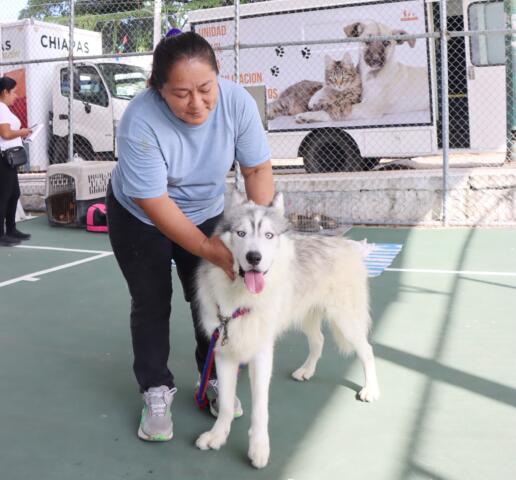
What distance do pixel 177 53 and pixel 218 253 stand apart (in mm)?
836

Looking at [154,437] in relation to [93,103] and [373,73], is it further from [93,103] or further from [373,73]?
[93,103]

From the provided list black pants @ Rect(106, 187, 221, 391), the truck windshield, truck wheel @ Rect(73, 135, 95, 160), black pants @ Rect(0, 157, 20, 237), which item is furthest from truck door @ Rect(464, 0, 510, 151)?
black pants @ Rect(106, 187, 221, 391)

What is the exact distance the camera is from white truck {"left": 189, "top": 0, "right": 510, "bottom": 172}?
33.8ft

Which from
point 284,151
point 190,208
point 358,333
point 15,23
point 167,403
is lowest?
point 167,403

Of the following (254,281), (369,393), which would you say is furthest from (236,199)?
(369,393)

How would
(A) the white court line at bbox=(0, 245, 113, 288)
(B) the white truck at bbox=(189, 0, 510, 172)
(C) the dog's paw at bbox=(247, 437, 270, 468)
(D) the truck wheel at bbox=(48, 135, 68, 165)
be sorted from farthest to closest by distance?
1. (D) the truck wheel at bbox=(48, 135, 68, 165)
2. (B) the white truck at bbox=(189, 0, 510, 172)
3. (A) the white court line at bbox=(0, 245, 113, 288)
4. (C) the dog's paw at bbox=(247, 437, 270, 468)

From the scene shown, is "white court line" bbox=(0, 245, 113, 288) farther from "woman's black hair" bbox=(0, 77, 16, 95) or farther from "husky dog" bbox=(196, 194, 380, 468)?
"husky dog" bbox=(196, 194, 380, 468)

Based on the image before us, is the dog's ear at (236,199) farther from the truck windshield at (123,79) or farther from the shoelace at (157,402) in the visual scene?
the truck windshield at (123,79)

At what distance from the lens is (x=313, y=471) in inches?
109

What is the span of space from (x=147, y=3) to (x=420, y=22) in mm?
18984

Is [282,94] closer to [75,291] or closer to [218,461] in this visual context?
[75,291]

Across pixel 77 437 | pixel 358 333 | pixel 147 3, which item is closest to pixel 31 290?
pixel 77 437

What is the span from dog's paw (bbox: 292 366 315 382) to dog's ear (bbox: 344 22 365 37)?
807cm

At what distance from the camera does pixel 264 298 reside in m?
2.94
